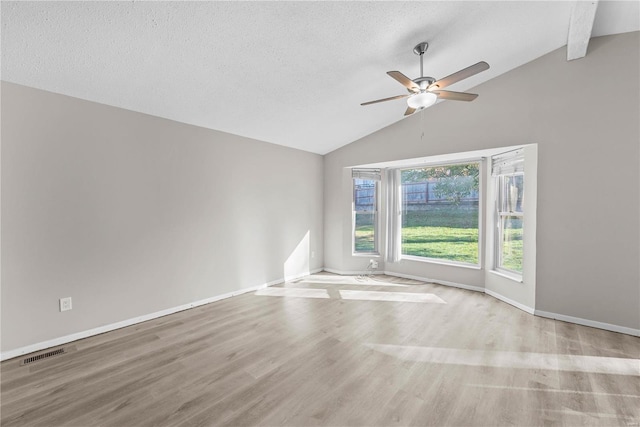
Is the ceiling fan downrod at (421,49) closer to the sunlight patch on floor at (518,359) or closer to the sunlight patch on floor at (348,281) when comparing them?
the sunlight patch on floor at (518,359)

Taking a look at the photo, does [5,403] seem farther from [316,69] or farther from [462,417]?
[316,69]

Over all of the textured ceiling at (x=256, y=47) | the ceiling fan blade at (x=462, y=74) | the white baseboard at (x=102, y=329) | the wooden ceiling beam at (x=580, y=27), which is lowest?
the white baseboard at (x=102, y=329)

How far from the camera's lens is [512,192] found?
3.89m

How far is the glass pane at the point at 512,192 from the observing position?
375 cm

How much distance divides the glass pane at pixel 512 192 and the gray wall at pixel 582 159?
38 cm

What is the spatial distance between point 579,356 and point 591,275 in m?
1.12

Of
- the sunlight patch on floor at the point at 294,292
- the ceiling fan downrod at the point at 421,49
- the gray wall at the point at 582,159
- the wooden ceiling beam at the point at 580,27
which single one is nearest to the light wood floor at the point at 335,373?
the gray wall at the point at 582,159

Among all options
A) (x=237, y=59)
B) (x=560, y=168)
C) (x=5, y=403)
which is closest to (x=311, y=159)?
(x=237, y=59)

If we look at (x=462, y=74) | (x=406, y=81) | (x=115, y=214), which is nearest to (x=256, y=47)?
(x=406, y=81)

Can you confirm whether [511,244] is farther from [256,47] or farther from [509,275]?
[256,47]

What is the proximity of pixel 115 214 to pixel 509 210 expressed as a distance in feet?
16.1

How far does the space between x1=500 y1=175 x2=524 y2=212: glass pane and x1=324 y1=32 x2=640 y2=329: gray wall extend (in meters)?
0.38

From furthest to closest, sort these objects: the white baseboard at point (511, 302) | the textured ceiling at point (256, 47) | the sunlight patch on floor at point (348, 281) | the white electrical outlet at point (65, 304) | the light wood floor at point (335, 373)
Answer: the sunlight patch on floor at point (348, 281) → the white baseboard at point (511, 302) → the white electrical outlet at point (65, 304) → the textured ceiling at point (256, 47) → the light wood floor at point (335, 373)

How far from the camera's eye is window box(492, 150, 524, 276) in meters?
3.73
